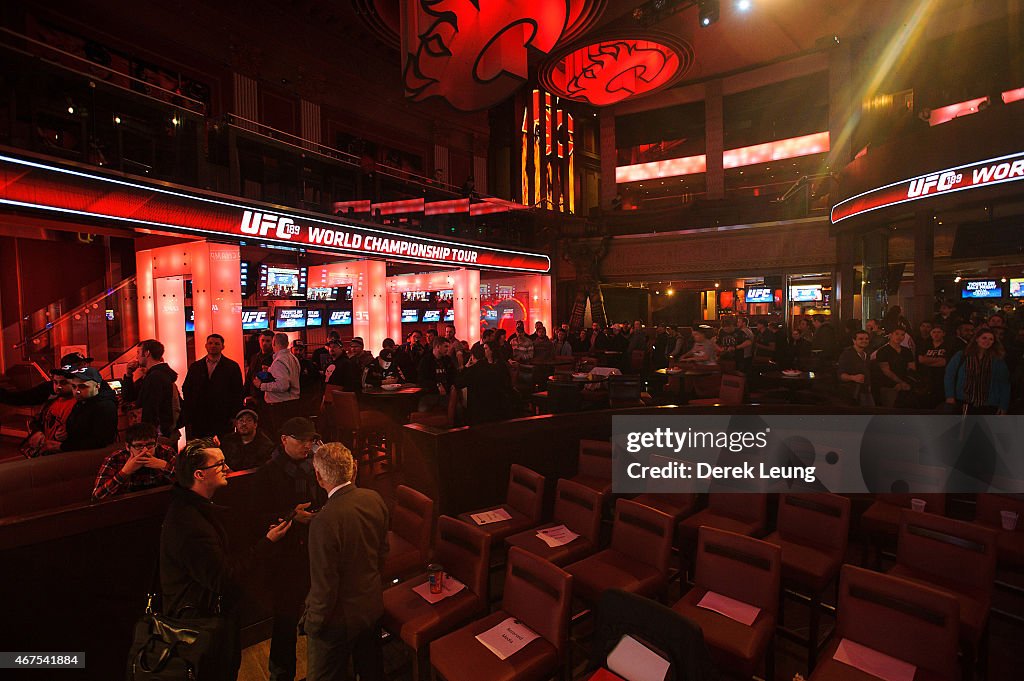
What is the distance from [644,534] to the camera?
3.24 meters

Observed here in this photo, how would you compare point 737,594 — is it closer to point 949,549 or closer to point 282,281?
point 949,549

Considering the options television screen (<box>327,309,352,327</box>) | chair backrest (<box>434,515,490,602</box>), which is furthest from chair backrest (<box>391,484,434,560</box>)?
television screen (<box>327,309,352,327</box>)

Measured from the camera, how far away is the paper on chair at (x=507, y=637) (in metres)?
2.45

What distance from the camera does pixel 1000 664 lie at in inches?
117

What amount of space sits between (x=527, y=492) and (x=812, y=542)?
2.07m

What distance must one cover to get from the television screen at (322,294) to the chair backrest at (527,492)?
10.0 m

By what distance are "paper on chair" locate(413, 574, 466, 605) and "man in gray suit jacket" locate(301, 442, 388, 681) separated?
379 millimetres

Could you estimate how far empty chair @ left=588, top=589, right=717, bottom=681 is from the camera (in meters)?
1.86

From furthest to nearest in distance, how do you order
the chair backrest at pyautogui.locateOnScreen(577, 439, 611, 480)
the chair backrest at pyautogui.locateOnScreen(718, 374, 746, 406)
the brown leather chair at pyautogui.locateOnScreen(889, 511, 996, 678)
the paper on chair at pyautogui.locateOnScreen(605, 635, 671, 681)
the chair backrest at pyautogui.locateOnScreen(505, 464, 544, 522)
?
the chair backrest at pyautogui.locateOnScreen(718, 374, 746, 406) < the chair backrest at pyautogui.locateOnScreen(577, 439, 611, 480) < the chair backrest at pyautogui.locateOnScreen(505, 464, 544, 522) < the brown leather chair at pyautogui.locateOnScreen(889, 511, 996, 678) < the paper on chair at pyautogui.locateOnScreen(605, 635, 671, 681)

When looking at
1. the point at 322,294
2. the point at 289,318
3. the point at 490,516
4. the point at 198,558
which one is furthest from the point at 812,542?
the point at 322,294

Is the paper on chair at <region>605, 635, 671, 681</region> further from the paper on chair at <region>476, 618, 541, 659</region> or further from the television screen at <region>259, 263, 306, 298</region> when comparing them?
the television screen at <region>259, 263, 306, 298</region>

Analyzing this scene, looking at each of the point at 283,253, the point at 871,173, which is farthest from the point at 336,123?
the point at 871,173

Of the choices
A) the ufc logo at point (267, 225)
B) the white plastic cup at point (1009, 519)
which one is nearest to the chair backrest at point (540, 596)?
the white plastic cup at point (1009, 519)

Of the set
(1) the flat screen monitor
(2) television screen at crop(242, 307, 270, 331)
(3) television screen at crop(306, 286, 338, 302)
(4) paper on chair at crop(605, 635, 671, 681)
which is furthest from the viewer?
(1) the flat screen monitor
